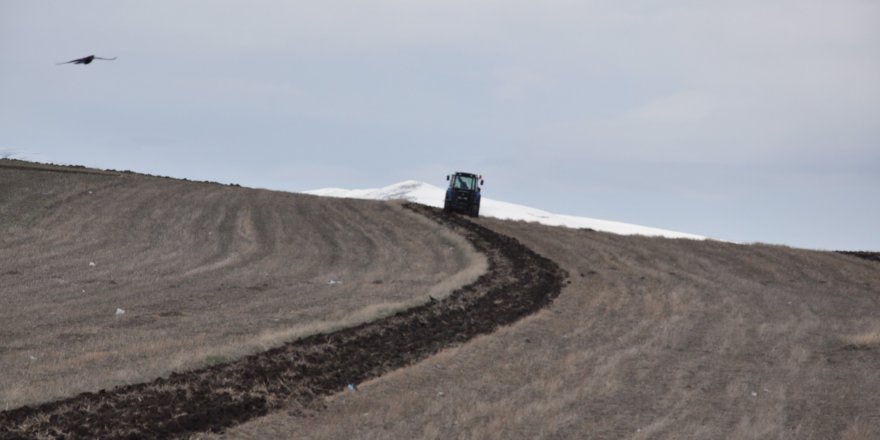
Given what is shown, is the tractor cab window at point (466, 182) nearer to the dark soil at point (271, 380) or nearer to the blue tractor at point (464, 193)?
the blue tractor at point (464, 193)

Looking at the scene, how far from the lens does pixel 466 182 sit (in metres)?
52.8

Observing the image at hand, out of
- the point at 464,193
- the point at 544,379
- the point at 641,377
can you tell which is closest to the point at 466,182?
the point at 464,193

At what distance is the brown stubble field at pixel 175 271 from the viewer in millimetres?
17875

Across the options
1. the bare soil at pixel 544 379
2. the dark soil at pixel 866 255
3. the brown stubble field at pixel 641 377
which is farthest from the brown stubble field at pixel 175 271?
the dark soil at pixel 866 255

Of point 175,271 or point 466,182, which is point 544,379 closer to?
point 175,271

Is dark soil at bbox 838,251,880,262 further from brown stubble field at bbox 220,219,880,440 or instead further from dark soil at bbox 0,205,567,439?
dark soil at bbox 0,205,567,439

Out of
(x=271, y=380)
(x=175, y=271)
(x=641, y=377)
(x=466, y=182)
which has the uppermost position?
(x=466, y=182)

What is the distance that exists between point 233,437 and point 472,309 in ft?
44.1

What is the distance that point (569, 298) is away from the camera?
1141 inches

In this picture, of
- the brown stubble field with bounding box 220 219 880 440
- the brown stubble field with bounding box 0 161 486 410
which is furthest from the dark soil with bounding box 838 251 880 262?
the brown stubble field with bounding box 0 161 486 410

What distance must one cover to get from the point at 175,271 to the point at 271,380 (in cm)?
1625

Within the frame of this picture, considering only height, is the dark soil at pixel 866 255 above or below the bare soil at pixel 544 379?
above

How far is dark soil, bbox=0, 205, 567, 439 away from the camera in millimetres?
12602

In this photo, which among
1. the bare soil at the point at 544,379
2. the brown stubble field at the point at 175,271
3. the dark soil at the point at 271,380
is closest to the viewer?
the dark soil at the point at 271,380
